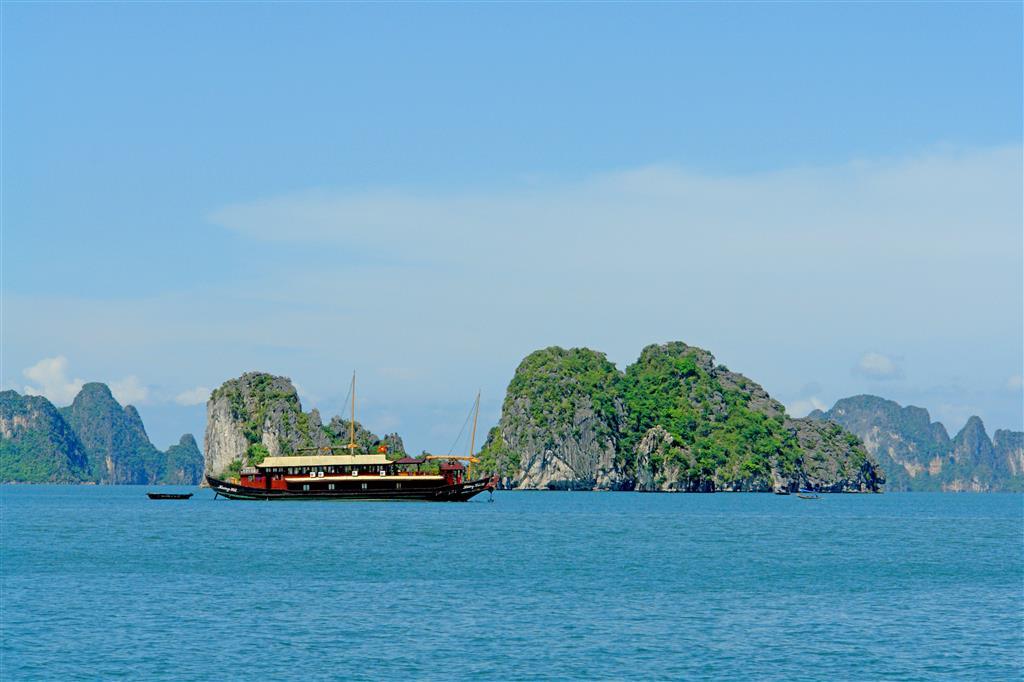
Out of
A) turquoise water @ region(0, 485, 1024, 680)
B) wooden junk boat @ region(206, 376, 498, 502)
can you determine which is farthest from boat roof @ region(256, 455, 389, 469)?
turquoise water @ region(0, 485, 1024, 680)

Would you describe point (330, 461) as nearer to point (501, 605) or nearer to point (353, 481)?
point (353, 481)

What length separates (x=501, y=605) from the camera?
53.4 meters

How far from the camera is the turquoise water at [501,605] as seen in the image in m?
40.1

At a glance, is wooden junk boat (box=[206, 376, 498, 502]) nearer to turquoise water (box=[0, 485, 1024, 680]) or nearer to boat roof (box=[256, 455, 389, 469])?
boat roof (box=[256, 455, 389, 469])

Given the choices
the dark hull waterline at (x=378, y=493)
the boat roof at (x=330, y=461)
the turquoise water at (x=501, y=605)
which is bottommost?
the turquoise water at (x=501, y=605)

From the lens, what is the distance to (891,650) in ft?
140

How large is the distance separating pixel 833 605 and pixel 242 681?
29.0 m

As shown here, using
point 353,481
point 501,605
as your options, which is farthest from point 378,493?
point 501,605

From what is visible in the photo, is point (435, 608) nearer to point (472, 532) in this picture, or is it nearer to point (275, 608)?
point (275, 608)

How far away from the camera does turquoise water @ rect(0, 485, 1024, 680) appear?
40094 millimetres

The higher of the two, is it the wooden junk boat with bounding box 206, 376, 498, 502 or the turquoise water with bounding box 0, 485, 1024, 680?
the wooden junk boat with bounding box 206, 376, 498, 502

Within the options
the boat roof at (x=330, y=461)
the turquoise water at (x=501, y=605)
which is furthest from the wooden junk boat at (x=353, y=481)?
the turquoise water at (x=501, y=605)

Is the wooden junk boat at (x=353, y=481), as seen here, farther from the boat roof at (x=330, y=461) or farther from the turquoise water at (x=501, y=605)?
the turquoise water at (x=501, y=605)

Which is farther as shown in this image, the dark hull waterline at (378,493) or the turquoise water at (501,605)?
the dark hull waterline at (378,493)
